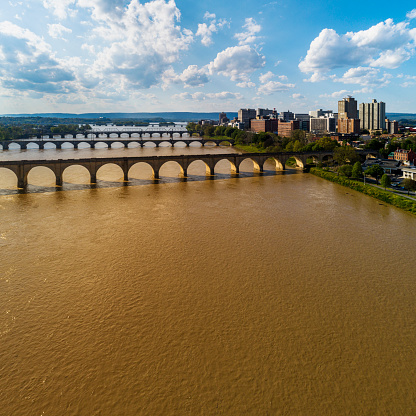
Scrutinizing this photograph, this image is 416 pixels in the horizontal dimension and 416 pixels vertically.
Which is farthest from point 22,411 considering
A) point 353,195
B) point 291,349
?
point 353,195

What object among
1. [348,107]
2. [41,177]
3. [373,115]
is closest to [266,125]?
[348,107]

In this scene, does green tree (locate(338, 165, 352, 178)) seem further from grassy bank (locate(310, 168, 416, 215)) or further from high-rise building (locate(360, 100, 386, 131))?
high-rise building (locate(360, 100, 386, 131))

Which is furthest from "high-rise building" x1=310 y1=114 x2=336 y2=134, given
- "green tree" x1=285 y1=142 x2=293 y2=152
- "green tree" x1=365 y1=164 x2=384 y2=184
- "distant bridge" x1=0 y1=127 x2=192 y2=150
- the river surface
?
the river surface

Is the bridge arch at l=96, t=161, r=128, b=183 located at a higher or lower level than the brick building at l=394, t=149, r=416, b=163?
lower

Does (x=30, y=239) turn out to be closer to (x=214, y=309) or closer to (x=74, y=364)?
(x=74, y=364)

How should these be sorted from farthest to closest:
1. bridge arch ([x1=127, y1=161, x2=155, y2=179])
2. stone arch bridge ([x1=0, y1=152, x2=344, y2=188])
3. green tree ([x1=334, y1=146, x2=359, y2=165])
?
green tree ([x1=334, y1=146, x2=359, y2=165])
bridge arch ([x1=127, y1=161, x2=155, y2=179])
stone arch bridge ([x1=0, y1=152, x2=344, y2=188])

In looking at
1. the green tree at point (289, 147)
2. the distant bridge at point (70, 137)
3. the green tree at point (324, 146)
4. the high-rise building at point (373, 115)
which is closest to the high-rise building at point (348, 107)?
the high-rise building at point (373, 115)
